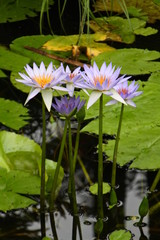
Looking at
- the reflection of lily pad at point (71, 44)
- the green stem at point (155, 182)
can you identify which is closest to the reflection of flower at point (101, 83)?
the green stem at point (155, 182)

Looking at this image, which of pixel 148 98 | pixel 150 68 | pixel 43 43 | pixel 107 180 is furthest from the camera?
pixel 43 43

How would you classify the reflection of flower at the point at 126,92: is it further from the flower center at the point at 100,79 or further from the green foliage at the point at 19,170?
the green foliage at the point at 19,170

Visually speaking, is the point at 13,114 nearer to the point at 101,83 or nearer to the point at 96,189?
the point at 96,189

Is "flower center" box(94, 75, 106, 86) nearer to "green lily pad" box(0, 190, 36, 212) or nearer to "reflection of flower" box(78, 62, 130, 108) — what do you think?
"reflection of flower" box(78, 62, 130, 108)

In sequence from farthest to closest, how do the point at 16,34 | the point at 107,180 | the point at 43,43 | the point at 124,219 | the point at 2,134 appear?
the point at 16,34
the point at 43,43
the point at 2,134
the point at 107,180
the point at 124,219

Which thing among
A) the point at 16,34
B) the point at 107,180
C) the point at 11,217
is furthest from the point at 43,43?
the point at 11,217

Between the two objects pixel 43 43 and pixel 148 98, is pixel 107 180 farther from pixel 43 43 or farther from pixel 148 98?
pixel 43 43
